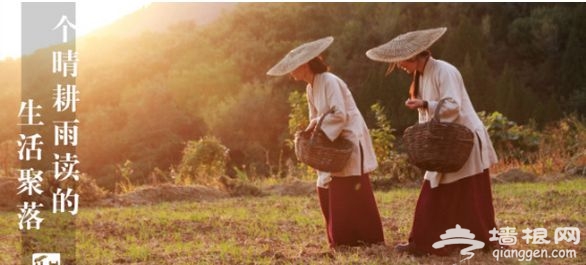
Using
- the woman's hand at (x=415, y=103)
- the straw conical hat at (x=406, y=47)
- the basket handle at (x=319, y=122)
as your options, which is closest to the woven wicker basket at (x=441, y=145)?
the woman's hand at (x=415, y=103)

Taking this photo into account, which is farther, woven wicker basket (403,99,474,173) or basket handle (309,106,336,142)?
basket handle (309,106,336,142)

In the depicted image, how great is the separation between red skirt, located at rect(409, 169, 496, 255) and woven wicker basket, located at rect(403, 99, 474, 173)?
0.71ft

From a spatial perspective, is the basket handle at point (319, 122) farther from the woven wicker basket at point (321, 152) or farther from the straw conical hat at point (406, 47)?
the straw conical hat at point (406, 47)

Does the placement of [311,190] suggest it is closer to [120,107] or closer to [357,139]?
[357,139]

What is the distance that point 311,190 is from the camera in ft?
34.2

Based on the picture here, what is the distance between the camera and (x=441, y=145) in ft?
16.5

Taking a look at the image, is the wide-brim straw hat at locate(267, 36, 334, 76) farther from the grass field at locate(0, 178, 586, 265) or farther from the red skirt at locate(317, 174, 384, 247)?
the grass field at locate(0, 178, 586, 265)

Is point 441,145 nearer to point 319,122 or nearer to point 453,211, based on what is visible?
point 453,211

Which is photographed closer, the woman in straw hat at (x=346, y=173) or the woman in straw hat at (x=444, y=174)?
the woman in straw hat at (x=444, y=174)

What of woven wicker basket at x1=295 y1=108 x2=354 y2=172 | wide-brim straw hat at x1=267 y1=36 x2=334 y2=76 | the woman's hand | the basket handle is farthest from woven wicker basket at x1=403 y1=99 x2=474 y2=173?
wide-brim straw hat at x1=267 y1=36 x2=334 y2=76

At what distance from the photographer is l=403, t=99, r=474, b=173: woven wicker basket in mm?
5043

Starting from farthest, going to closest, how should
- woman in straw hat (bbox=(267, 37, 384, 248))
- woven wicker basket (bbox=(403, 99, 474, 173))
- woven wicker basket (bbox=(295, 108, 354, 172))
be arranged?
woman in straw hat (bbox=(267, 37, 384, 248)) < woven wicker basket (bbox=(295, 108, 354, 172)) < woven wicker basket (bbox=(403, 99, 474, 173))

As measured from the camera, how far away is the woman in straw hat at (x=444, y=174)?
5207 mm

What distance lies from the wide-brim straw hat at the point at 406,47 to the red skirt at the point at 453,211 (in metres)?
0.81
